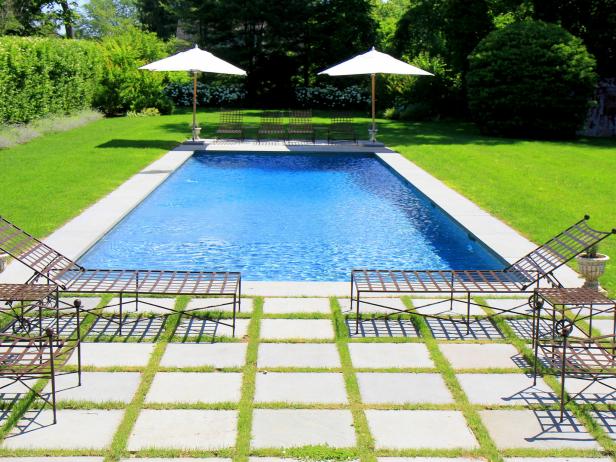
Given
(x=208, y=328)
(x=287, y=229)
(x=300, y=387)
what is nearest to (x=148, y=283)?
(x=208, y=328)

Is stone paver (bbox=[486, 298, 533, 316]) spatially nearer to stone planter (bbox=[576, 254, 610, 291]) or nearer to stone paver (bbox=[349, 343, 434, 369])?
stone planter (bbox=[576, 254, 610, 291])

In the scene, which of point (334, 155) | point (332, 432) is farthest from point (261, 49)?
point (332, 432)

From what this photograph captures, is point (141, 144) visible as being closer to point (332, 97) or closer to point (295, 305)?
point (295, 305)

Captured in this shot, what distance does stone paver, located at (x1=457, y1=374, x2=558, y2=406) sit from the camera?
18.5ft

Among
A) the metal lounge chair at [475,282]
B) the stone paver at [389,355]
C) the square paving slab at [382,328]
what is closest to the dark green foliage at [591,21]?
the metal lounge chair at [475,282]

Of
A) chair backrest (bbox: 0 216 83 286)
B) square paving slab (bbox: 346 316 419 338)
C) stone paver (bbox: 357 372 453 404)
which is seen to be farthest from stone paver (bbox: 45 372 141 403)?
square paving slab (bbox: 346 316 419 338)

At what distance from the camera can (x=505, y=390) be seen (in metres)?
5.82

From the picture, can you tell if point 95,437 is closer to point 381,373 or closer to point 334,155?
point 381,373

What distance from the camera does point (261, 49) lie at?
37.1m

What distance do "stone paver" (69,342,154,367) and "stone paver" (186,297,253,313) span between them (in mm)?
1140

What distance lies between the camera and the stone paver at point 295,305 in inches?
301

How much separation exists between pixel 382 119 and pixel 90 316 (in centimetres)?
2425

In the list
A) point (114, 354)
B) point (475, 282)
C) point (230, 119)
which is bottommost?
point (114, 354)

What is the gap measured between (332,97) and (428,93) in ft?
20.1
